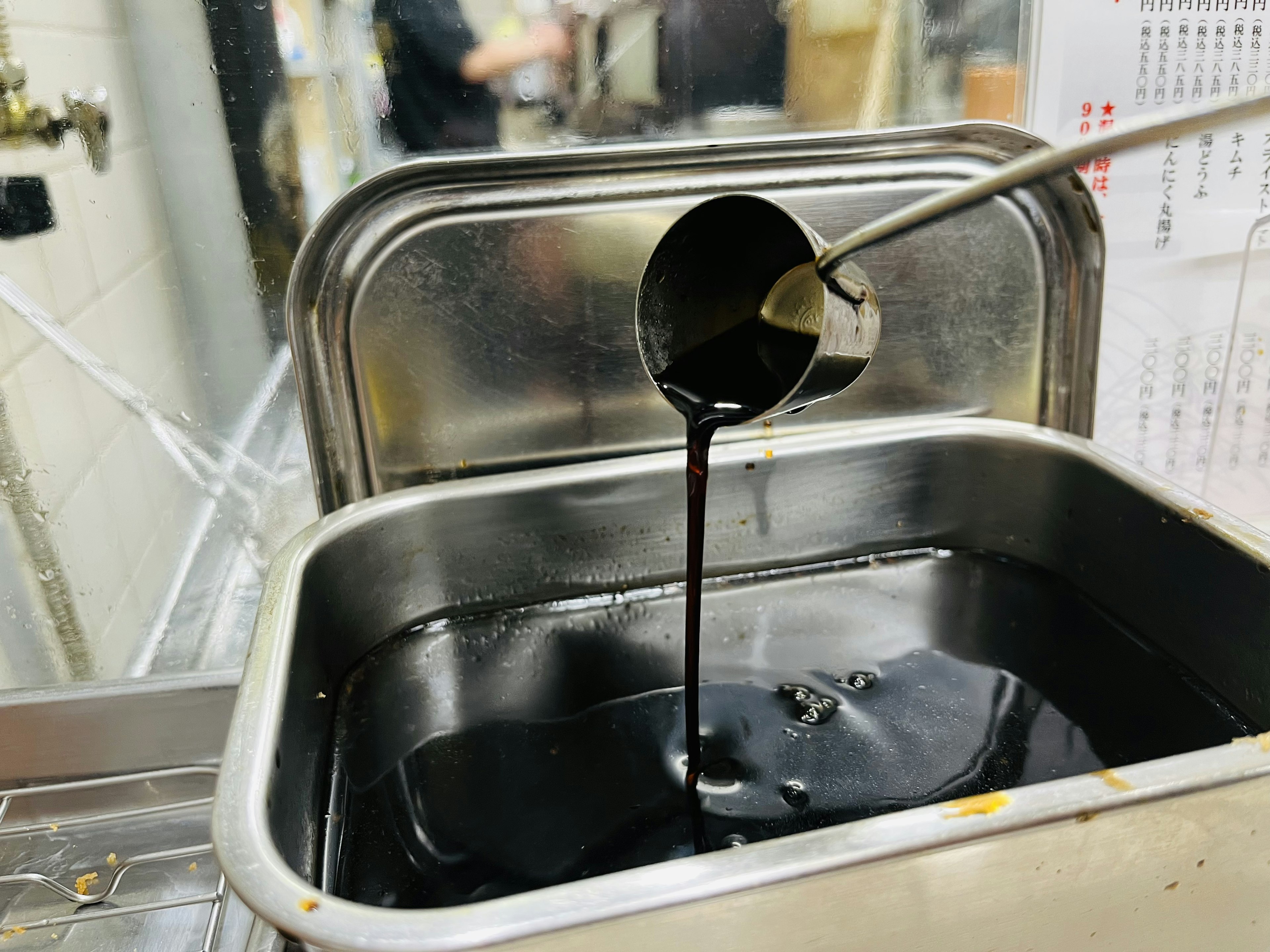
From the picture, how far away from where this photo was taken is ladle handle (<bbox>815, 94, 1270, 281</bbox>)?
55 cm

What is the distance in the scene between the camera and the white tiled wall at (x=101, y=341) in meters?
0.93

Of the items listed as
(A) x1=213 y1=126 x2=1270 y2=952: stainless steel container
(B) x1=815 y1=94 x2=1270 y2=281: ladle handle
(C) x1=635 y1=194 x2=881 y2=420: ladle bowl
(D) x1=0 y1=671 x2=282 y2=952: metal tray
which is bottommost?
(D) x1=0 y1=671 x2=282 y2=952: metal tray

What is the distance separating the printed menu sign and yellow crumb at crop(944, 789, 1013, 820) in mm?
988

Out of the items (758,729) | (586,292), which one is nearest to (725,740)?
(758,729)

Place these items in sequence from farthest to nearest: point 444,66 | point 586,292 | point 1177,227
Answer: point 1177,227
point 586,292
point 444,66

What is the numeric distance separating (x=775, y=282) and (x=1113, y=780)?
549mm

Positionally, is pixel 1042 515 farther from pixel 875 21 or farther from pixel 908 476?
pixel 875 21

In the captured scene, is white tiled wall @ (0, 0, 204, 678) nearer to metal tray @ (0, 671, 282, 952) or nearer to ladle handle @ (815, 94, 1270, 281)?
metal tray @ (0, 671, 282, 952)

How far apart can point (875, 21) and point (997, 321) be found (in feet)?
1.46

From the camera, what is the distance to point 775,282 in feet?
2.98

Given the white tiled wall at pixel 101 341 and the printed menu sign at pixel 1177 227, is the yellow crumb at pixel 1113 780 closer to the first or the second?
the printed menu sign at pixel 1177 227

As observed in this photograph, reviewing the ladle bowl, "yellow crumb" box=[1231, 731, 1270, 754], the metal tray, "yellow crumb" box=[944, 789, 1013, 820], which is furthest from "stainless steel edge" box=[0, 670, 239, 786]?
"yellow crumb" box=[1231, 731, 1270, 754]

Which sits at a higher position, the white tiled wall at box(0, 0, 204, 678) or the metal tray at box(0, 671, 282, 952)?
the white tiled wall at box(0, 0, 204, 678)

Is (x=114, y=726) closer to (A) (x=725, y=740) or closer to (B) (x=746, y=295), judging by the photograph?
(A) (x=725, y=740)
